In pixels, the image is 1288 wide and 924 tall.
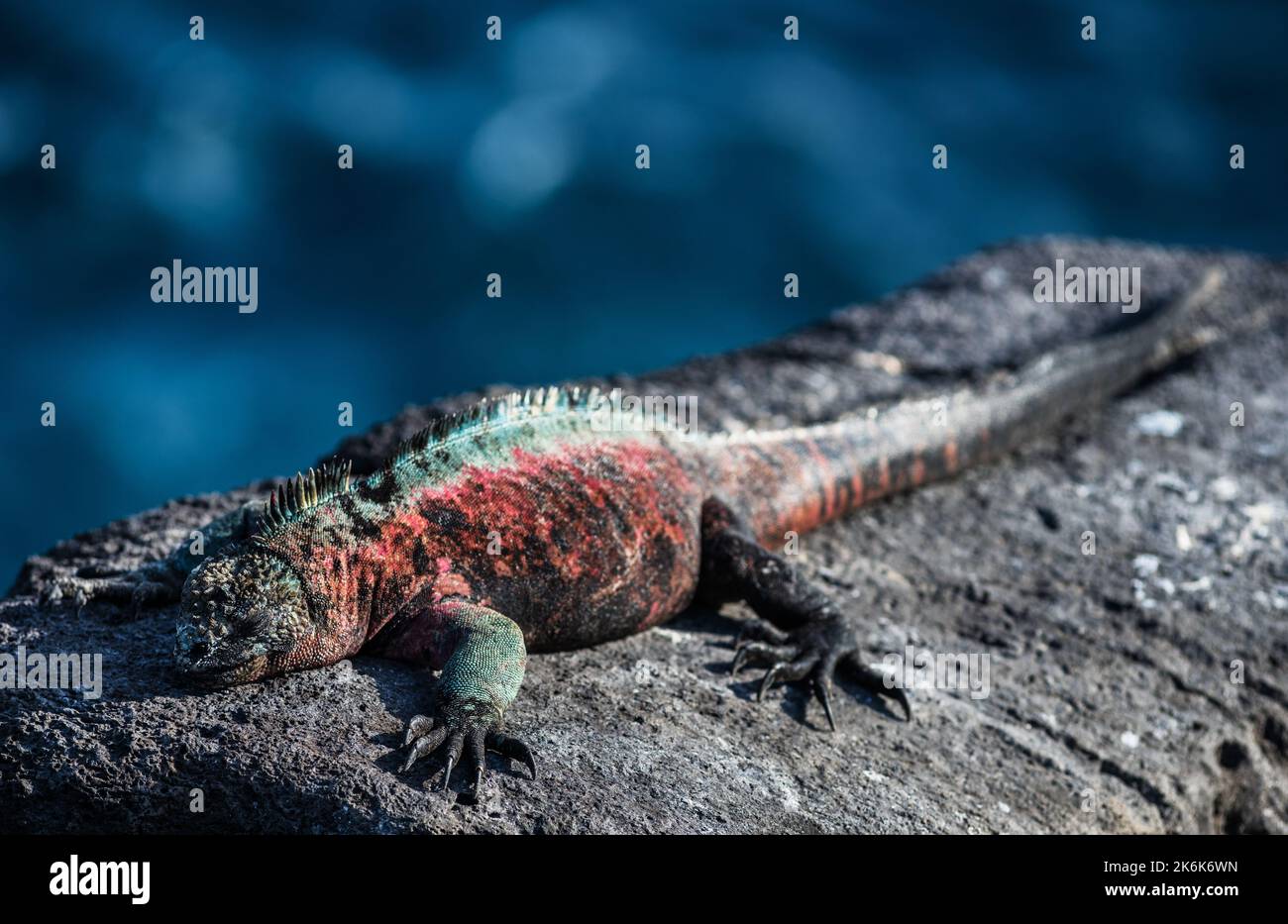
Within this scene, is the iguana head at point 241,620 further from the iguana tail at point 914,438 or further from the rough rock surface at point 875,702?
the iguana tail at point 914,438

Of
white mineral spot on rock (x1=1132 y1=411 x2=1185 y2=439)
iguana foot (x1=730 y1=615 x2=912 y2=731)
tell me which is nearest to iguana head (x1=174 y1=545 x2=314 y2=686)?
iguana foot (x1=730 y1=615 x2=912 y2=731)

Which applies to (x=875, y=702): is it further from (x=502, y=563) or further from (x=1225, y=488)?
(x=1225, y=488)

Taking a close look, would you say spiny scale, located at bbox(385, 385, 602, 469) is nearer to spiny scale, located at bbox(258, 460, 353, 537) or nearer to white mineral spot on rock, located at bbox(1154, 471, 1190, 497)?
spiny scale, located at bbox(258, 460, 353, 537)

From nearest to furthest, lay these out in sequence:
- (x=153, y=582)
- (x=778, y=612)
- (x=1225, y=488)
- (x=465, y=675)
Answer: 1. (x=465, y=675)
2. (x=153, y=582)
3. (x=778, y=612)
4. (x=1225, y=488)

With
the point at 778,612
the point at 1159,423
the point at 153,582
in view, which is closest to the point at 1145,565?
the point at 1159,423
